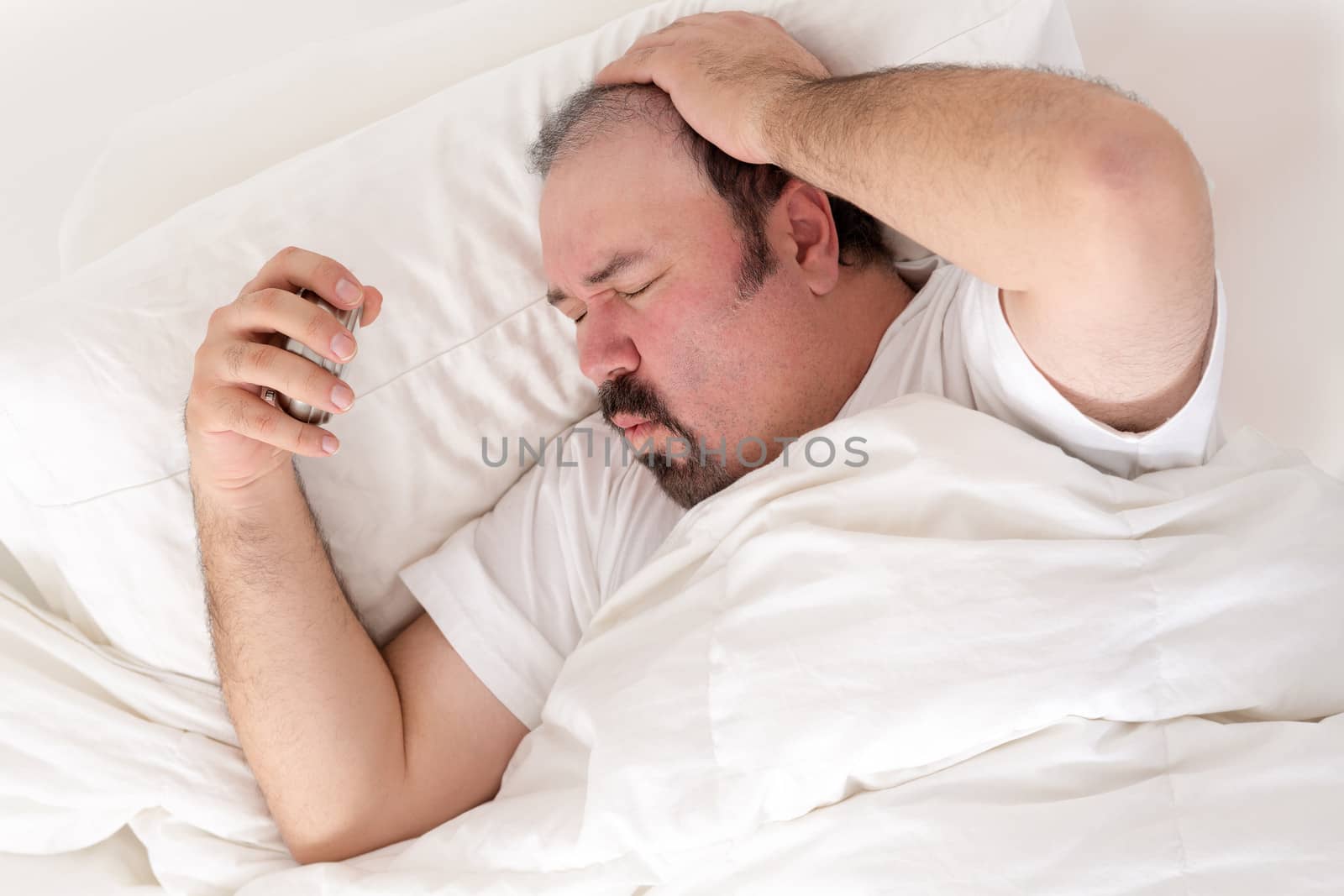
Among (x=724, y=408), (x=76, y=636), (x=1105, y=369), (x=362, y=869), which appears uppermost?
(x=1105, y=369)

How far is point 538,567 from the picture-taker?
130 cm

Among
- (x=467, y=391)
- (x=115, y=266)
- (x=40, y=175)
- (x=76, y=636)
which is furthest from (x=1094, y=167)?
(x=40, y=175)

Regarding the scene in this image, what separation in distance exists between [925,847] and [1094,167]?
586 mm

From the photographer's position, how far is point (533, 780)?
3.78 feet

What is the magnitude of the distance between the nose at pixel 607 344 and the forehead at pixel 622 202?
2.1 inches

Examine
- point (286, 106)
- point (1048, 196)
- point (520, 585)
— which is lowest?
point (520, 585)

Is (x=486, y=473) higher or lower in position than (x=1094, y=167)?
lower

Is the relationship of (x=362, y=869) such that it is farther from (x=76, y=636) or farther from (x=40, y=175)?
(x=40, y=175)

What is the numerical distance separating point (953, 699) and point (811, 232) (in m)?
0.65

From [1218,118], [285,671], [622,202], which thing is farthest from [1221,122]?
[285,671]

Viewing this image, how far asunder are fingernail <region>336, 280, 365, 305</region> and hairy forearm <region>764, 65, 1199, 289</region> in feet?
1.54

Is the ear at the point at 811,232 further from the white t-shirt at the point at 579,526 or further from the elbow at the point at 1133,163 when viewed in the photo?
the elbow at the point at 1133,163

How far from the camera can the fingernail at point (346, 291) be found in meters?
1.04

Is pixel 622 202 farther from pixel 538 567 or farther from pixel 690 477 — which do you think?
pixel 538 567
